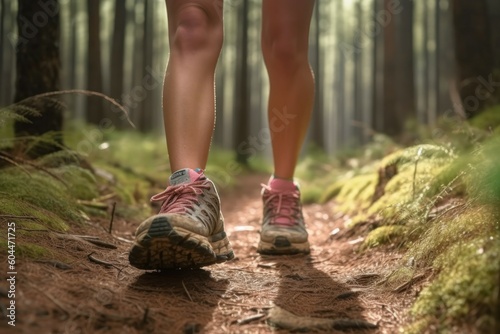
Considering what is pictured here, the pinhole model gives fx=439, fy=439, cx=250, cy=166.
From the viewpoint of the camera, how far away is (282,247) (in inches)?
99.3

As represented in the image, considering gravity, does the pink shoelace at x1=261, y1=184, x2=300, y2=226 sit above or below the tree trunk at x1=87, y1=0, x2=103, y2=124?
below

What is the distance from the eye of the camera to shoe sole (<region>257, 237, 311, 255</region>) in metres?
2.52

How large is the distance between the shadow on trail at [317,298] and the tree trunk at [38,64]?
2021mm

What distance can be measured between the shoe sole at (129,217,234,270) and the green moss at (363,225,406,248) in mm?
1041

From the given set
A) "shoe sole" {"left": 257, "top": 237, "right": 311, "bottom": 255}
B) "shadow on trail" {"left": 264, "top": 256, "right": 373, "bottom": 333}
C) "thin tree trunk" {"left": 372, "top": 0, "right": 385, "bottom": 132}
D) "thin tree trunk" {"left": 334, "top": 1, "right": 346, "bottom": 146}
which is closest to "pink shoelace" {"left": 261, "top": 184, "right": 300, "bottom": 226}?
"shoe sole" {"left": 257, "top": 237, "right": 311, "bottom": 255}

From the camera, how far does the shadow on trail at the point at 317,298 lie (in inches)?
58.2

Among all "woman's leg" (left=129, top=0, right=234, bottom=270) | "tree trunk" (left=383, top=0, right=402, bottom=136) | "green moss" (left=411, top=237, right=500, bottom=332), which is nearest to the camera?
"green moss" (left=411, top=237, right=500, bottom=332)

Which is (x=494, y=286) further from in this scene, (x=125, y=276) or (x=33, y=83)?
(x=33, y=83)

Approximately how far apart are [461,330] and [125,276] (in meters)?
1.19

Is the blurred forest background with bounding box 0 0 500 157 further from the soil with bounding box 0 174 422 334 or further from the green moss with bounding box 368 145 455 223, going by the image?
the green moss with bounding box 368 145 455 223

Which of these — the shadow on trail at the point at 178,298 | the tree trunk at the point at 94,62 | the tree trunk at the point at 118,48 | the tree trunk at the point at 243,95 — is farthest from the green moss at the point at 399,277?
the tree trunk at the point at 243,95

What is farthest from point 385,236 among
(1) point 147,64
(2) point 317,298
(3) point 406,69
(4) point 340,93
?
(4) point 340,93

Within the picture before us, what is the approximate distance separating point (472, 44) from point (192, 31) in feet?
13.3

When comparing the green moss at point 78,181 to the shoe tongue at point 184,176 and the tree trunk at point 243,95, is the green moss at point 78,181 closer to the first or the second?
the shoe tongue at point 184,176
